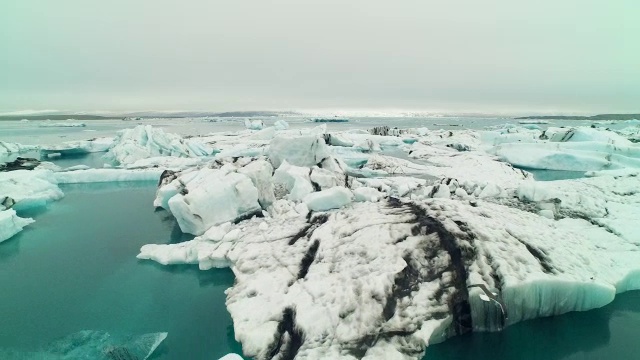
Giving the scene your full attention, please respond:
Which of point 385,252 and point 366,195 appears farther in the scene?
point 366,195

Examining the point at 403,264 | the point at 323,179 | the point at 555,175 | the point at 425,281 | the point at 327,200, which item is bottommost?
the point at 555,175

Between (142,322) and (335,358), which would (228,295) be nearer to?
(142,322)

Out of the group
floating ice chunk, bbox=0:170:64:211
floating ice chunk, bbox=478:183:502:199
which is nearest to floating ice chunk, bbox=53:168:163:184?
floating ice chunk, bbox=0:170:64:211

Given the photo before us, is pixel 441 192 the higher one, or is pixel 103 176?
pixel 441 192

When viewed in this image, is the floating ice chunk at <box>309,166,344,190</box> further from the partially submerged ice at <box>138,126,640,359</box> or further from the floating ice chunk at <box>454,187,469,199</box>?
the floating ice chunk at <box>454,187,469,199</box>

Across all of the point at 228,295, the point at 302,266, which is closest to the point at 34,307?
the point at 228,295

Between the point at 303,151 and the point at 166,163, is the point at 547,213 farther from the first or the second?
the point at 166,163

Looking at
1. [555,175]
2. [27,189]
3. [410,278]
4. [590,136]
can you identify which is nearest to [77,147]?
[27,189]
